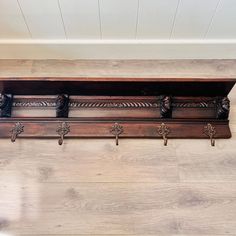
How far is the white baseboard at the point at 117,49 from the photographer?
4.47 feet

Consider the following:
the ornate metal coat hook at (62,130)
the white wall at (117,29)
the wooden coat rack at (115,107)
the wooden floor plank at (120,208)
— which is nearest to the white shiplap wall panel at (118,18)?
the white wall at (117,29)

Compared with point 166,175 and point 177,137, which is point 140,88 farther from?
point 166,175

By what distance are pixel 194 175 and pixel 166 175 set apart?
12 centimetres

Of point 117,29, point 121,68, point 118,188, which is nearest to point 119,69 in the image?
point 121,68

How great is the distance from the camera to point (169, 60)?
1.42 metres

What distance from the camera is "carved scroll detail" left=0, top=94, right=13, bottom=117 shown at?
1.21 metres

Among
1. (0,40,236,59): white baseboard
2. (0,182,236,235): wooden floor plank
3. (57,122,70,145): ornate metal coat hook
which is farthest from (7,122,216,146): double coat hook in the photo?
(0,40,236,59): white baseboard

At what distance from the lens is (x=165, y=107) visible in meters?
1.22

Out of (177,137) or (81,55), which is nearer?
(177,137)

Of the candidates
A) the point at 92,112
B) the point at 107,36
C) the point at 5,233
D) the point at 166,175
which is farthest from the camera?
the point at 107,36

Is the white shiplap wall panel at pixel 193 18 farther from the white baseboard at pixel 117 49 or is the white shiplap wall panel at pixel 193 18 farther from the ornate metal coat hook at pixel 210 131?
the ornate metal coat hook at pixel 210 131

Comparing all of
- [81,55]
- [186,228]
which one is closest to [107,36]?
[81,55]

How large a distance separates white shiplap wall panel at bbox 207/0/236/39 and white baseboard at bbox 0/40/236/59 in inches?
1.5

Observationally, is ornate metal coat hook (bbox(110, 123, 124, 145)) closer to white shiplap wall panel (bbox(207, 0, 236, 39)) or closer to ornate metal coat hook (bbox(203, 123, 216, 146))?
ornate metal coat hook (bbox(203, 123, 216, 146))
